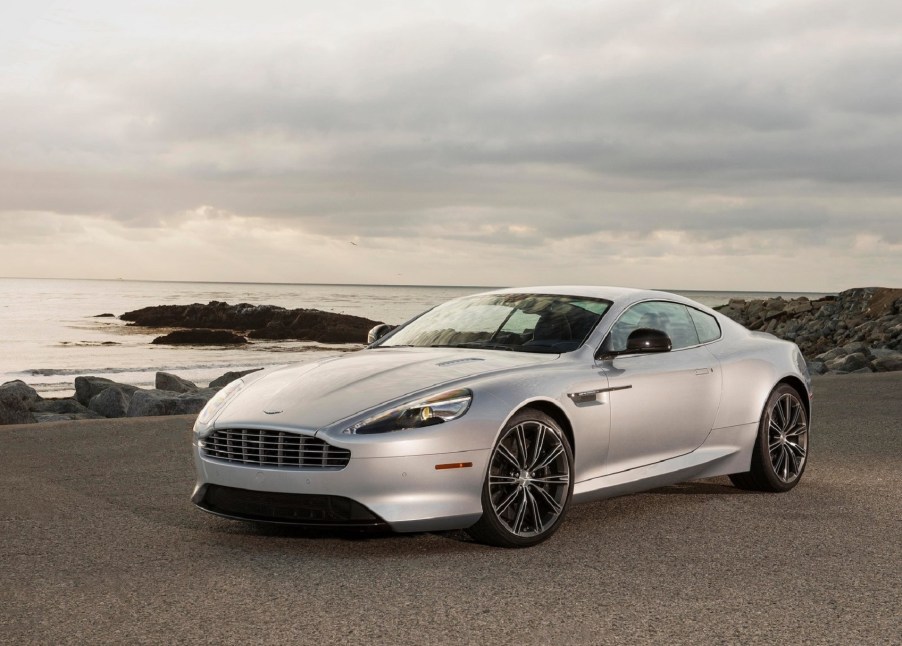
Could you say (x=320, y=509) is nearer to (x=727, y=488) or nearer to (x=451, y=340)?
(x=451, y=340)

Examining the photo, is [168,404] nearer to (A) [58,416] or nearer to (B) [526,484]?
(A) [58,416]

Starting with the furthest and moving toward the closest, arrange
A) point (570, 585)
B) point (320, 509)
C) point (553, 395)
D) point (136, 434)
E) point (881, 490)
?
1. point (136, 434)
2. point (881, 490)
3. point (553, 395)
4. point (320, 509)
5. point (570, 585)

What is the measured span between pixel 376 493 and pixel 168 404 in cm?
967

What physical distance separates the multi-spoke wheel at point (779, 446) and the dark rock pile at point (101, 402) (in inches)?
337

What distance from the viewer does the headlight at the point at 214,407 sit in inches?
246

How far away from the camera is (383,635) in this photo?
172 inches

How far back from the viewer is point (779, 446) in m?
7.93

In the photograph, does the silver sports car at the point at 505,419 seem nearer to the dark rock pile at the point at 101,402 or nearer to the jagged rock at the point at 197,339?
the dark rock pile at the point at 101,402

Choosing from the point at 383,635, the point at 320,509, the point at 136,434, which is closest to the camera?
the point at 383,635

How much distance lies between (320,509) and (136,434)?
629 centimetres

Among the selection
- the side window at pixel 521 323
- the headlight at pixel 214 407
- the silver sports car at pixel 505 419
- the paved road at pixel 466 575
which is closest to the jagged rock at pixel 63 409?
the paved road at pixel 466 575

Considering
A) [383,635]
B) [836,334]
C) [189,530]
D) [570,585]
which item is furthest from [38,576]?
[836,334]

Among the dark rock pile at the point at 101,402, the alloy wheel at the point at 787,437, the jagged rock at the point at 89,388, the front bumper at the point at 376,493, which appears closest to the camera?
the front bumper at the point at 376,493

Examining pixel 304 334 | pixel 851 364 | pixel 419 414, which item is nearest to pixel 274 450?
pixel 419 414
